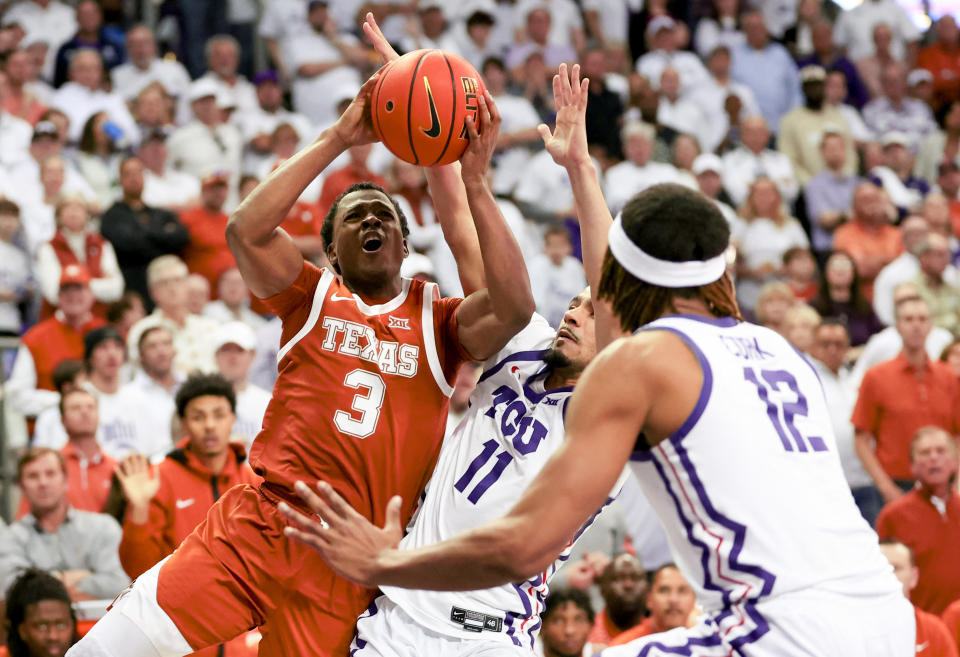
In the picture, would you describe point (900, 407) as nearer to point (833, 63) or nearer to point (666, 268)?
point (666, 268)

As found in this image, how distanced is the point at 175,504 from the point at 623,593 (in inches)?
106

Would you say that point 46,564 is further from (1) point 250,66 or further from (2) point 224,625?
(1) point 250,66

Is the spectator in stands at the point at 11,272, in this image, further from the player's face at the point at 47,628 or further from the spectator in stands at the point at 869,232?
the spectator in stands at the point at 869,232

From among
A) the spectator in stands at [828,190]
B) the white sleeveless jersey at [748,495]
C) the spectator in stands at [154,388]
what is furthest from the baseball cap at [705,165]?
the white sleeveless jersey at [748,495]

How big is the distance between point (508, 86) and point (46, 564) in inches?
310

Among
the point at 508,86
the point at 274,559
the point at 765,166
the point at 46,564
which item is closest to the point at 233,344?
the point at 46,564

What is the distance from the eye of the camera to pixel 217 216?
10922 millimetres

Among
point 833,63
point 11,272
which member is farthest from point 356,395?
point 833,63

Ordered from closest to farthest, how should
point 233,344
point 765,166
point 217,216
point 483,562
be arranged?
point 483,562 → point 233,344 → point 217,216 → point 765,166

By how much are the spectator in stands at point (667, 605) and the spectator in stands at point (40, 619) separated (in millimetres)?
2899

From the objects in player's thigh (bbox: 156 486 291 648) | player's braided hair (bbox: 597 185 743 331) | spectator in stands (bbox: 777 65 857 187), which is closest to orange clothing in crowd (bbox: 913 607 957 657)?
player's thigh (bbox: 156 486 291 648)

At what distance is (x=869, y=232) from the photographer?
12.6 m

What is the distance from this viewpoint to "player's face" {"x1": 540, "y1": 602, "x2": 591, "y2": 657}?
720cm

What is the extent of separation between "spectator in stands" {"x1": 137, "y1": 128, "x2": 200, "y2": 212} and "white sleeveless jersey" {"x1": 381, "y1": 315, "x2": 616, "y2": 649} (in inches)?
273
